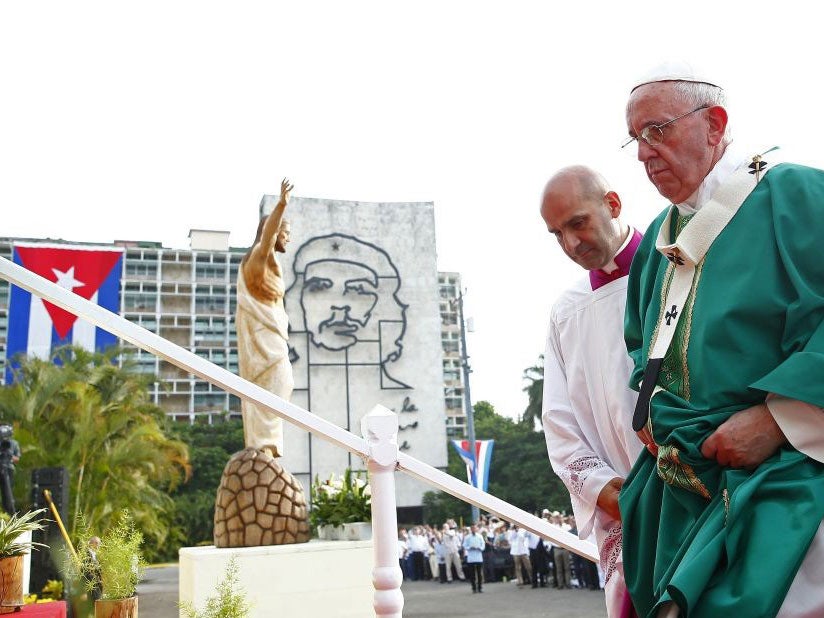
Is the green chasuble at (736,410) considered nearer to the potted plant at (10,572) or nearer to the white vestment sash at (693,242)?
the white vestment sash at (693,242)

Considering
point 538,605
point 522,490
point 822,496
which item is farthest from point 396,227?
point 822,496

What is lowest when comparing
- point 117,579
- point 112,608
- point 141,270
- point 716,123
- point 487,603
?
point 487,603

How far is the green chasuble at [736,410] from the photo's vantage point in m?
1.32

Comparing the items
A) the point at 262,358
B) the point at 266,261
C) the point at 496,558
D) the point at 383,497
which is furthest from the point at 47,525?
the point at 496,558

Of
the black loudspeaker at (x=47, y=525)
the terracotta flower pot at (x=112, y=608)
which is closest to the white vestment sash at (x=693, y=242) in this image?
the terracotta flower pot at (x=112, y=608)

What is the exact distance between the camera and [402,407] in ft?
103

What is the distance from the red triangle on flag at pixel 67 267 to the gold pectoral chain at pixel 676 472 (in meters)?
9.89

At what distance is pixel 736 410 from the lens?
58.3 inches

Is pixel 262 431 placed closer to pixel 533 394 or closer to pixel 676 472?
pixel 676 472

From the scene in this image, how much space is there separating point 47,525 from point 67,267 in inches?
143

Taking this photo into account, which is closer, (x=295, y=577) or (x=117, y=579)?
(x=117, y=579)

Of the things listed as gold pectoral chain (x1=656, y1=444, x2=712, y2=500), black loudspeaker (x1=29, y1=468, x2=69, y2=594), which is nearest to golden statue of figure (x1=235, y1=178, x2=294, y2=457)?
black loudspeaker (x1=29, y1=468, x2=69, y2=594)

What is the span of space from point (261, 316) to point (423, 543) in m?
16.5

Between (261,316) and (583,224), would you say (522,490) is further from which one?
(583,224)
